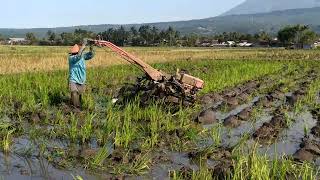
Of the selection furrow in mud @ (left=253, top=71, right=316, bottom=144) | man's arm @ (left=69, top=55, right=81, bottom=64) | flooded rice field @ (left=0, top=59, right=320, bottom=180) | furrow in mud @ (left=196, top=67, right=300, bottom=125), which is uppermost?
man's arm @ (left=69, top=55, right=81, bottom=64)

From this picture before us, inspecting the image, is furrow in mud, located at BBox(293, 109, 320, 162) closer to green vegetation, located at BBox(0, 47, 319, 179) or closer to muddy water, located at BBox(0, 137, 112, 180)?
green vegetation, located at BBox(0, 47, 319, 179)

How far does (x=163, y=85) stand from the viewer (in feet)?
30.8

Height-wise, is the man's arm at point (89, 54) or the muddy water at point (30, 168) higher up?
the man's arm at point (89, 54)

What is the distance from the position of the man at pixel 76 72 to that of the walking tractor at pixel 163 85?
0.30 m

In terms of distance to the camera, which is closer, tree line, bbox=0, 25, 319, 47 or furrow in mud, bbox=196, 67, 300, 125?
furrow in mud, bbox=196, 67, 300, 125

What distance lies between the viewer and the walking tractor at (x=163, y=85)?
9.45 m

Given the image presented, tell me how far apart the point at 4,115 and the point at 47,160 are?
323 cm

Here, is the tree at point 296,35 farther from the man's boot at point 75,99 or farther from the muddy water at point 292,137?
the man's boot at point 75,99

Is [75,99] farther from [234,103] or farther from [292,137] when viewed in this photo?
[292,137]

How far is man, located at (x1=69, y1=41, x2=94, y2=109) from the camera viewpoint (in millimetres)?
9477

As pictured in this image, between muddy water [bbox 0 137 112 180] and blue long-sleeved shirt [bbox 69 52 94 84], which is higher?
blue long-sleeved shirt [bbox 69 52 94 84]

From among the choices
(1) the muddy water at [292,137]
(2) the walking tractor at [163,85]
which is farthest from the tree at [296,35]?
(2) the walking tractor at [163,85]

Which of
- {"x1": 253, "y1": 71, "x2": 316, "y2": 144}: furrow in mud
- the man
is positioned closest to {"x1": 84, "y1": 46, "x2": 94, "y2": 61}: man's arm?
the man

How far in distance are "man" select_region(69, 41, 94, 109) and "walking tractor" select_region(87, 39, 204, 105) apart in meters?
0.30
